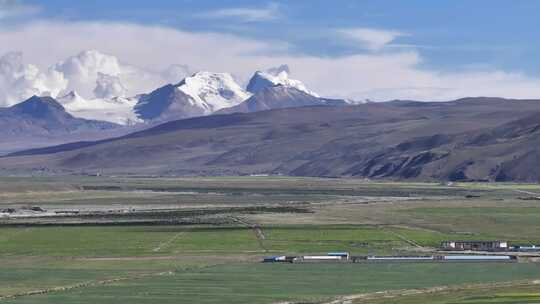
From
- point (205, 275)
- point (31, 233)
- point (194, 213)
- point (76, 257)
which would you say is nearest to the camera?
point (205, 275)

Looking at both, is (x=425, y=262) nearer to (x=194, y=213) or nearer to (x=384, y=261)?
Result: (x=384, y=261)

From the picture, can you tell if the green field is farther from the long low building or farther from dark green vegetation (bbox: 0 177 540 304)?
the long low building

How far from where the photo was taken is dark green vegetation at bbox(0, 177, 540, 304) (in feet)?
242

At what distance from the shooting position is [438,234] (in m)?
118

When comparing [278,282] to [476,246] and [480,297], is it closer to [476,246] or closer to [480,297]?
[480,297]

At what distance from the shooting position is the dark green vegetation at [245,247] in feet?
242

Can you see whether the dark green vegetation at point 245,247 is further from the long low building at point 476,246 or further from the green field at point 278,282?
the long low building at point 476,246

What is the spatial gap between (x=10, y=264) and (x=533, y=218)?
6614cm

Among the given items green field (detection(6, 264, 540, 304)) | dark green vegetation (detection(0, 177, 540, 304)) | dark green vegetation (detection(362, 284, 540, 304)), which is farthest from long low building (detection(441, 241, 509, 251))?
dark green vegetation (detection(362, 284, 540, 304))

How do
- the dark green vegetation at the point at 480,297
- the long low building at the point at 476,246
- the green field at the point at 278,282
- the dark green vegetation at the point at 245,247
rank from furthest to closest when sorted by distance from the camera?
the long low building at the point at 476,246 < the dark green vegetation at the point at 245,247 < the green field at the point at 278,282 < the dark green vegetation at the point at 480,297

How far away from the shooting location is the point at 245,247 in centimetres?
10350

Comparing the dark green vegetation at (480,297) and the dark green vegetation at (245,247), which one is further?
the dark green vegetation at (245,247)

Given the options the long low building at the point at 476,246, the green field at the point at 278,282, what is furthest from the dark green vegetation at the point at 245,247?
the long low building at the point at 476,246

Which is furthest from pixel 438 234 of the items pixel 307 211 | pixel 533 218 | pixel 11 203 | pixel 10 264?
pixel 11 203
